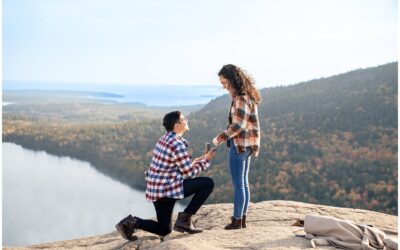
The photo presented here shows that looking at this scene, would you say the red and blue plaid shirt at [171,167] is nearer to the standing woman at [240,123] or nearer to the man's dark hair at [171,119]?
the man's dark hair at [171,119]

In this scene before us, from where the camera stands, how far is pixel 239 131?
567 cm

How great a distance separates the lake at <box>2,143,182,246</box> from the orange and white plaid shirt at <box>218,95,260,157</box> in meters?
11.4

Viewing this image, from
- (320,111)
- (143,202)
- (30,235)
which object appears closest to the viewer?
(30,235)

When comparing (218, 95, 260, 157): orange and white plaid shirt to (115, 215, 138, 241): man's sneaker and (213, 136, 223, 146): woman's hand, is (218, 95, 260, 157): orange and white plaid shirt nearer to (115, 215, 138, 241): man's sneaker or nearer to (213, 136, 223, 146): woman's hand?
(213, 136, 223, 146): woman's hand

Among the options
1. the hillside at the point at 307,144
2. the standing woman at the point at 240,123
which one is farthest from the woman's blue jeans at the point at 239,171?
the hillside at the point at 307,144

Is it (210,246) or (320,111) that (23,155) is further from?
(210,246)

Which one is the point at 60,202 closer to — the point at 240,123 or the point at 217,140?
the point at 217,140

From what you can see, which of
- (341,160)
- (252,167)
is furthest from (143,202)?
(341,160)

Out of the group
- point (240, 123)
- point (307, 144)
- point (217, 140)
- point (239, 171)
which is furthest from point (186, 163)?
point (307, 144)

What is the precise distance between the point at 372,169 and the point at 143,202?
10956 millimetres

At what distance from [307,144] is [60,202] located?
1363 centimetres

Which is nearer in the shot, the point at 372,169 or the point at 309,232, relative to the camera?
the point at 309,232

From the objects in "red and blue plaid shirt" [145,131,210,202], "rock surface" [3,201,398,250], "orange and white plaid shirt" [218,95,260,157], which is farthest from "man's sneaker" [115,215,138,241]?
"orange and white plaid shirt" [218,95,260,157]

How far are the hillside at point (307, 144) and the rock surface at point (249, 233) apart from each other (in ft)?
45.2
